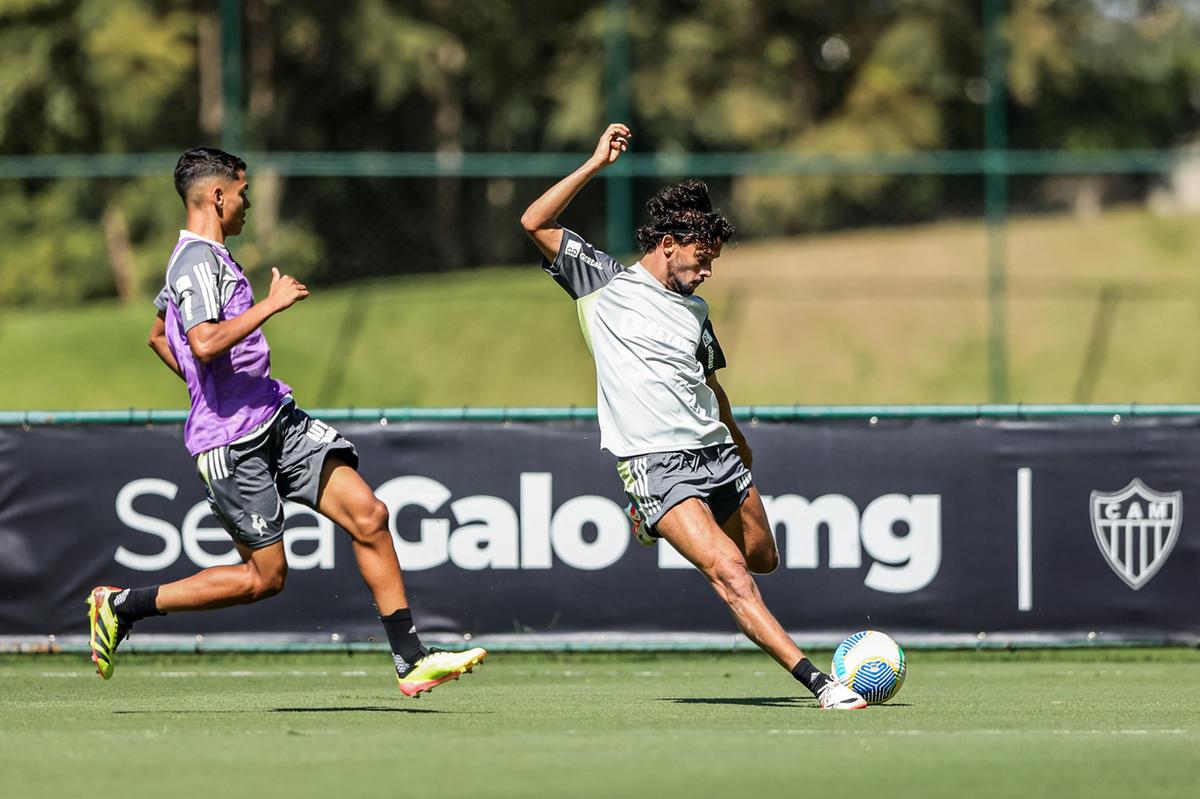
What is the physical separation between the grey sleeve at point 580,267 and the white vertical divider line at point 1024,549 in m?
3.68

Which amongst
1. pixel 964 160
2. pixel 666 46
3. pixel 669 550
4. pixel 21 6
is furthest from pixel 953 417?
pixel 21 6

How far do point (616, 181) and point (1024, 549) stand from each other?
1038 centimetres

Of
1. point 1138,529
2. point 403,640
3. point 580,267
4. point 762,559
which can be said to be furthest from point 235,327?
point 1138,529

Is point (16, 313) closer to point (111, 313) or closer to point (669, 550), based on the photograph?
point (111, 313)

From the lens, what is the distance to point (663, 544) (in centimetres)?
1061

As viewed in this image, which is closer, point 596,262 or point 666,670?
point 596,262

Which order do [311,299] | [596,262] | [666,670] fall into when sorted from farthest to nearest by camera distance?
[311,299], [666,670], [596,262]

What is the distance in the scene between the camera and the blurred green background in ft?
71.4

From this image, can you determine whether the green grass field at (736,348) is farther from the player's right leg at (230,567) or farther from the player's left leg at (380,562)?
the player's left leg at (380,562)

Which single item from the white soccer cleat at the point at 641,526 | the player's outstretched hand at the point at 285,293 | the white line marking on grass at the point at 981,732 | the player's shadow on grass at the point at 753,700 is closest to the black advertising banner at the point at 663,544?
the player's shadow on grass at the point at 753,700

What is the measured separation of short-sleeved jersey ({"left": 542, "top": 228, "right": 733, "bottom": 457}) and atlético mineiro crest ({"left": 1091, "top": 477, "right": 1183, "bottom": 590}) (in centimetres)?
351

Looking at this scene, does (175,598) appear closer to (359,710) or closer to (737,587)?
(359,710)

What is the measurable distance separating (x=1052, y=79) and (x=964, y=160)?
879cm

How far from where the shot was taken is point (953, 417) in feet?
35.2
